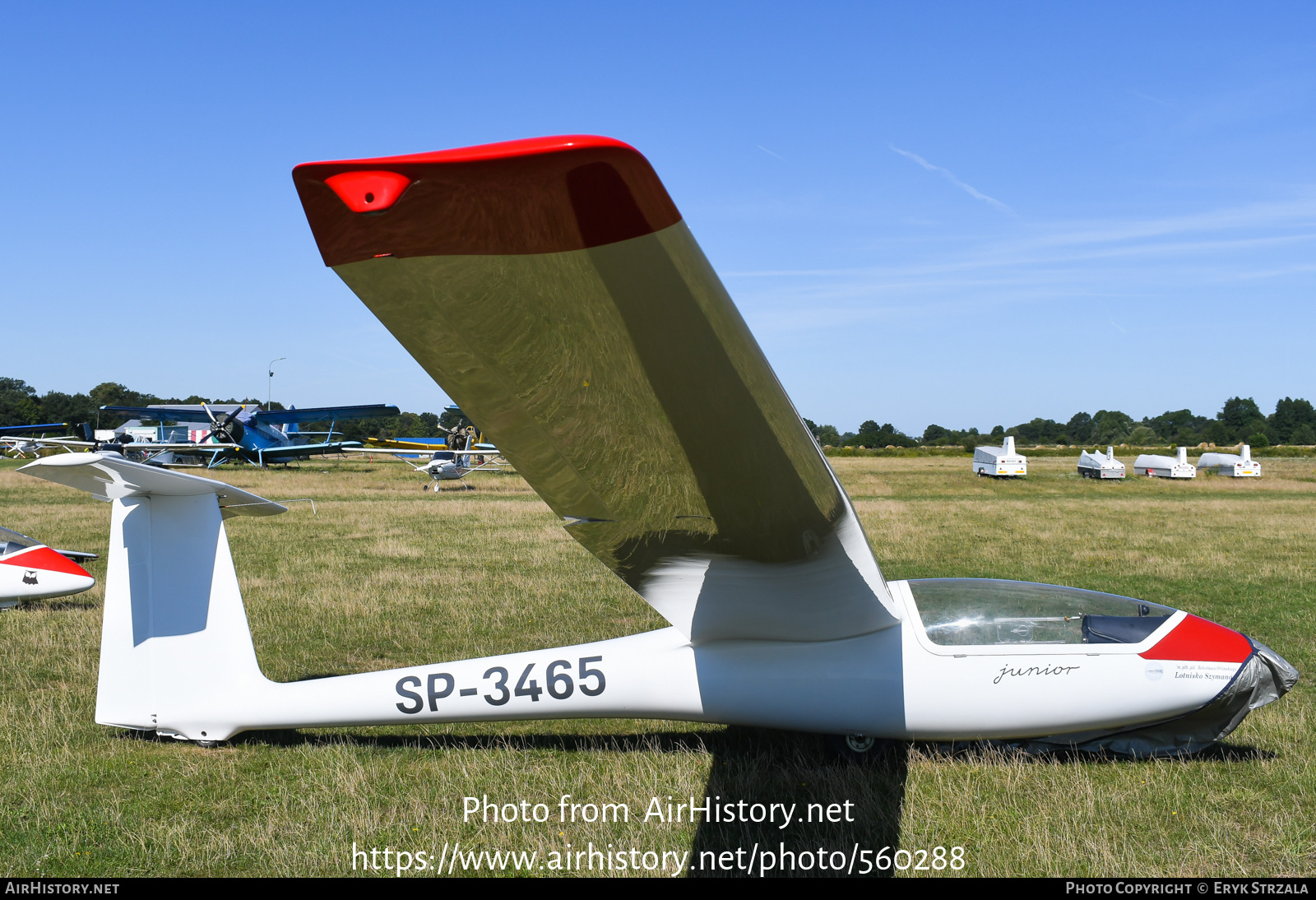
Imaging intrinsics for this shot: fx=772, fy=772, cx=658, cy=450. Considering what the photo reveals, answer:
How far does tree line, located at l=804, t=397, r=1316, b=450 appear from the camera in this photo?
11312 cm

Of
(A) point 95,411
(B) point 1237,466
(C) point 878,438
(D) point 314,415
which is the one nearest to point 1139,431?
(C) point 878,438

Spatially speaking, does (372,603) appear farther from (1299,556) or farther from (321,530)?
(1299,556)

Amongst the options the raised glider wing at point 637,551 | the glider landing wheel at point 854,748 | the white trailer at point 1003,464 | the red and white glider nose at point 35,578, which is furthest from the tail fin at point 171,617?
the white trailer at point 1003,464

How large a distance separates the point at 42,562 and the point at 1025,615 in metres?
10.8

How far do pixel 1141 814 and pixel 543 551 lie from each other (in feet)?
41.6

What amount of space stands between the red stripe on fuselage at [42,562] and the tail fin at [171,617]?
559 centimetres

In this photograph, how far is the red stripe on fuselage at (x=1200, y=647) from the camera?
4.72 m

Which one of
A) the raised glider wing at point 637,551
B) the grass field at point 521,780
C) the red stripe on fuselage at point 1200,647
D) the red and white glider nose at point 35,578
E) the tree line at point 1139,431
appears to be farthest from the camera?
the tree line at point 1139,431

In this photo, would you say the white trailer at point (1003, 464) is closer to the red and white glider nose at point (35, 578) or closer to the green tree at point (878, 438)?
the red and white glider nose at point (35, 578)

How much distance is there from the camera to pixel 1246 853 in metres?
4.00

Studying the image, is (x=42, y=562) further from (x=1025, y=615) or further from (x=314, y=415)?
(x=314, y=415)

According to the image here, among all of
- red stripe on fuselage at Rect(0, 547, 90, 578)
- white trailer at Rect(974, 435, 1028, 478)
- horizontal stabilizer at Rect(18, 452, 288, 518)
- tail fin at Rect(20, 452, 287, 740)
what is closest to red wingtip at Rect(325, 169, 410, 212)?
horizontal stabilizer at Rect(18, 452, 288, 518)

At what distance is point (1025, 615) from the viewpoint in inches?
196
